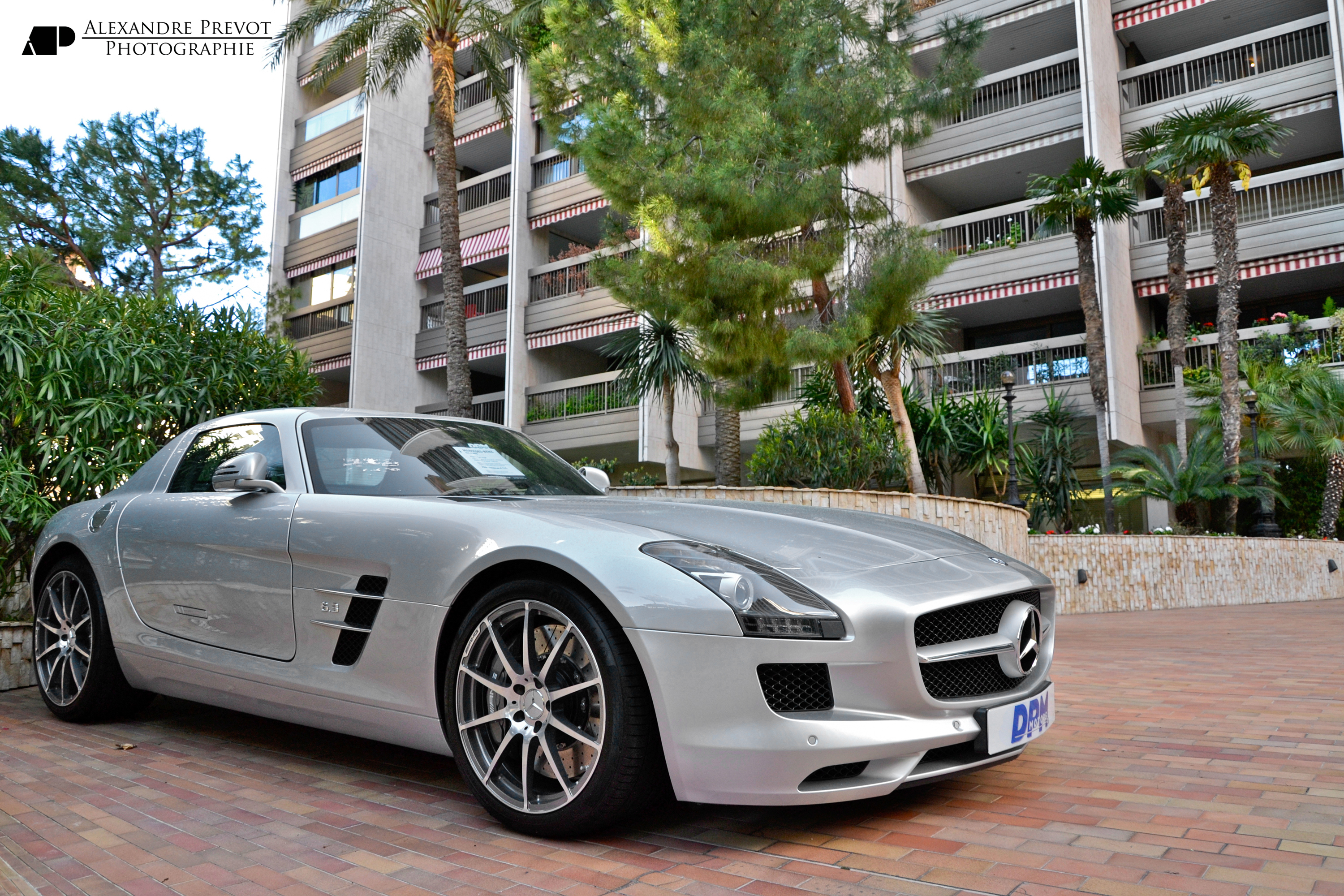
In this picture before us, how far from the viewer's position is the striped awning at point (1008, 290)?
22.3m

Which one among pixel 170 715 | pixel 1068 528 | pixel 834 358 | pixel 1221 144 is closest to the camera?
pixel 170 715

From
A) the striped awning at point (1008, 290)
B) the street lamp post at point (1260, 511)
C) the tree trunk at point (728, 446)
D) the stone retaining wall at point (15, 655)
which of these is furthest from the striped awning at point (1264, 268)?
the stone retaining wall at point (15, 655)

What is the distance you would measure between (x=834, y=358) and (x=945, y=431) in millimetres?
9240

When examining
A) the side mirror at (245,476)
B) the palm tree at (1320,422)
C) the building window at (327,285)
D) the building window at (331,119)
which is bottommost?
the side mirror at (245,476)

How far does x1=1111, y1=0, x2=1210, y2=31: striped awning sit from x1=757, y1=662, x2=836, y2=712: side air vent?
26436mm

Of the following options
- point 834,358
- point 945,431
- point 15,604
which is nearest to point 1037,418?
point 945,431

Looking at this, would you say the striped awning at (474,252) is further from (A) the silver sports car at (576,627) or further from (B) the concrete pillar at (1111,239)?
(A) the silver sports car at (576,627)

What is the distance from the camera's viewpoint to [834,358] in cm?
1041

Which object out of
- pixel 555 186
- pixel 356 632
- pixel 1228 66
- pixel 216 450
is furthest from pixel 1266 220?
pixel 356 632

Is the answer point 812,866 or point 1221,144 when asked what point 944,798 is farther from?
point 1221,144

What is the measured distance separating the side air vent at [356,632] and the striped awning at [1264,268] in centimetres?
2117

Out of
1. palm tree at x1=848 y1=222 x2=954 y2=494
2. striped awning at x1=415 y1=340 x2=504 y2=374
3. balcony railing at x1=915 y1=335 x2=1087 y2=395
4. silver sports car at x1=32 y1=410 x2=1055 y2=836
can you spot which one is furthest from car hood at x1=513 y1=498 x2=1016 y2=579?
striped awning at x1=415 y1=340 x2=504 y2=374

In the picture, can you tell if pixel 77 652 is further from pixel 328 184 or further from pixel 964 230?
pixel 328 184

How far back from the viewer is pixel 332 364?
3086 cm
